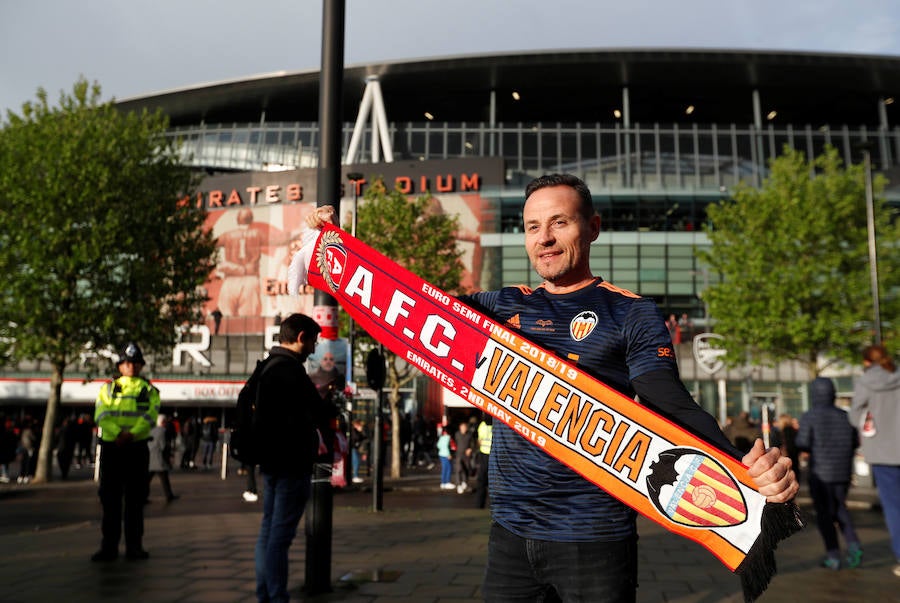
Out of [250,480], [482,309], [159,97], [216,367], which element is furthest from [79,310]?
[159,97]

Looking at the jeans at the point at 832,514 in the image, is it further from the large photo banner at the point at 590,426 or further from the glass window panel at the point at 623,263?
the glass window panel at the point at 623,263

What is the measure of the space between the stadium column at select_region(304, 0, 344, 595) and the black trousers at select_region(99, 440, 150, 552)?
2.55m

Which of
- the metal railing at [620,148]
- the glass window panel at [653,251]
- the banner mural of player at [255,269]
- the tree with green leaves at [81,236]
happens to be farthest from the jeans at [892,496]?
the metal railing at [620,148]

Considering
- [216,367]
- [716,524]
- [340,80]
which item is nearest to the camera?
[716,524]

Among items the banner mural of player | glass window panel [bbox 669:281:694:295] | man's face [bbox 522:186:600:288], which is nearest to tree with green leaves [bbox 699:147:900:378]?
glass window panel [bbox 669:281:694:295]

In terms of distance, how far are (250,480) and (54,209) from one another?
32.6ft

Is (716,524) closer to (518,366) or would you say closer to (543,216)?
(518,366)

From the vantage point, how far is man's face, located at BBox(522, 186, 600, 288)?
2.61 metres

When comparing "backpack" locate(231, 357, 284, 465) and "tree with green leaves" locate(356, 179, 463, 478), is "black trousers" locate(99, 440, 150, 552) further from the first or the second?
"tree with green leaves" locate(356, 179, 463, 478)

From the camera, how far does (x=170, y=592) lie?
604 cm

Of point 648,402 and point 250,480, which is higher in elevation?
point 648,402

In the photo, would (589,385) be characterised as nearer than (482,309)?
Yes

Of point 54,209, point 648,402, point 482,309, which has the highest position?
point 54,209

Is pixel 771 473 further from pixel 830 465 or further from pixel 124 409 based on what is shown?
pixel 124 409
